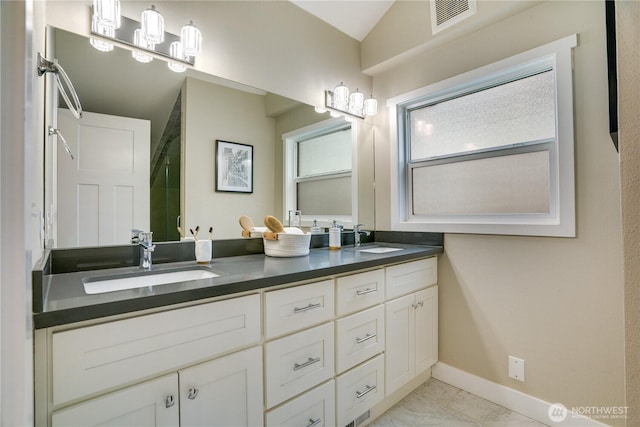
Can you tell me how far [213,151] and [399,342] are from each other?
1.50 meters

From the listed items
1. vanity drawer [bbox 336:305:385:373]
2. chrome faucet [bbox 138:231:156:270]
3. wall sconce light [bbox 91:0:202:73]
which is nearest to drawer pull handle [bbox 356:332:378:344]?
vanity drawer [bbox 336:305:385:373]

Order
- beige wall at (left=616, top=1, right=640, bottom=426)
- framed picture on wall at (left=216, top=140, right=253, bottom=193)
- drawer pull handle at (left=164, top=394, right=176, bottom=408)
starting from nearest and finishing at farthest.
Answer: beige wall at (left=616, top=1, right=640, bottom=426) < drawer pull handle at (left=164, top=394, right=176, bottom=408) < framed picture on wall at (left=216, top=140, right=253, bottom=193)

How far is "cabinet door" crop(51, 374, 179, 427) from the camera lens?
31.5 inches

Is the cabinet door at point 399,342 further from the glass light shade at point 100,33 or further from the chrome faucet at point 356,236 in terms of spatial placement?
the glass light shade at point 100,33

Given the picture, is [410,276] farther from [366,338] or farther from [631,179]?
[631,179]

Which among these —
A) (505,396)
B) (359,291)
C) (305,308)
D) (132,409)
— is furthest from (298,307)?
(505,396)

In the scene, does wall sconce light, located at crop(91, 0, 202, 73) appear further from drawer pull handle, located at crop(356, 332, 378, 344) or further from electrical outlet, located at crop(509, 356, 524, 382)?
electrical outlet, located at crop(509, 356, 524, 382)

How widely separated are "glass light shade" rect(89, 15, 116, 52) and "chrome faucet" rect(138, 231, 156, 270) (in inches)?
33.4

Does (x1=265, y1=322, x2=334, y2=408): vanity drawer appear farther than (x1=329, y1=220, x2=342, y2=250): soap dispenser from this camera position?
No

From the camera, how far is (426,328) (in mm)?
2027

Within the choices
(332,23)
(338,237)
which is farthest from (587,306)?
(332,23)

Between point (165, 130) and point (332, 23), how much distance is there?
4.93 feet

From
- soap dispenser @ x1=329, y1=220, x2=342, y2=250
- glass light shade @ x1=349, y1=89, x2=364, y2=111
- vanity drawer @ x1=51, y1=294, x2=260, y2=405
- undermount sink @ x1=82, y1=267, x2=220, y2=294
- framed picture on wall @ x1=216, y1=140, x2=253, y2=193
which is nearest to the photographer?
vanity drawer @ x1=51, y1=294, x2=260, y2=405

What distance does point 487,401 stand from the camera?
1903 mm
